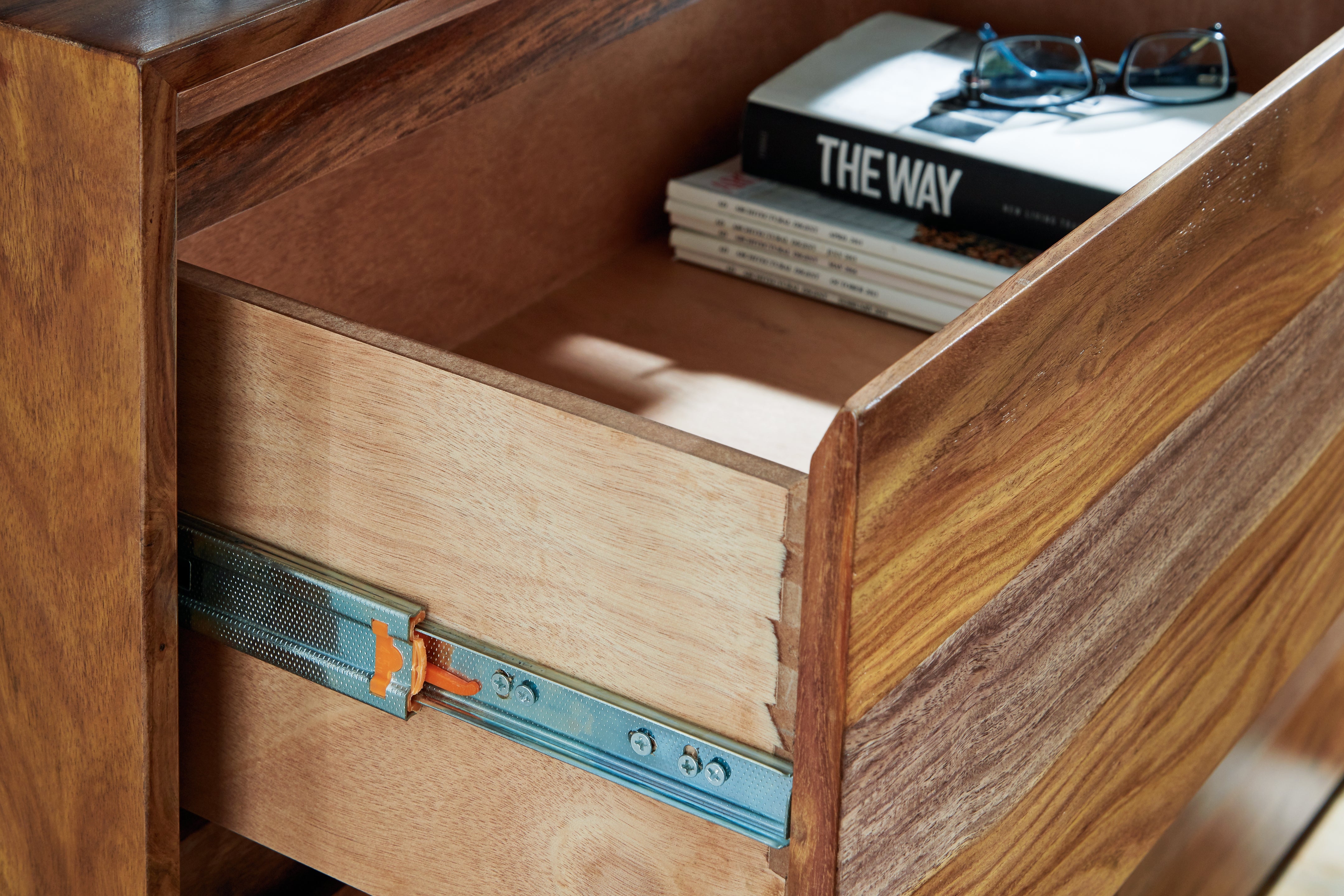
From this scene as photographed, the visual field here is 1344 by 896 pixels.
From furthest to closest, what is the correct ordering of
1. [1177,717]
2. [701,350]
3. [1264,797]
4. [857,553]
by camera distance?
1. [1264,797]
2. [701,350]
3. [1177,717]
4. [857,553]

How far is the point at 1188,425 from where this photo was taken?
1.82 feet

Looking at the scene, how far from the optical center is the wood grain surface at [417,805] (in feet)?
1.54

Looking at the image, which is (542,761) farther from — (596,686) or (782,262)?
(782,262)

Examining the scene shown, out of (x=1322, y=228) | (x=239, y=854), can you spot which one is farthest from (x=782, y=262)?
(x=239, y=854)

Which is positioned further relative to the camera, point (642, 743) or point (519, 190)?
point (519, 190)

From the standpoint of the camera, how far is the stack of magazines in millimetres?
921

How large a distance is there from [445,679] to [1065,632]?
0.22 metres

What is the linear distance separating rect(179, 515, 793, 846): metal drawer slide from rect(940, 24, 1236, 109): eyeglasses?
0.63 m

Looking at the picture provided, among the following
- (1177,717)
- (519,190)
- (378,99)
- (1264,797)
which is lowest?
(1264,797)

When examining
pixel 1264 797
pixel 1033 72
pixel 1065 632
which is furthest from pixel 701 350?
pixel 1264 797

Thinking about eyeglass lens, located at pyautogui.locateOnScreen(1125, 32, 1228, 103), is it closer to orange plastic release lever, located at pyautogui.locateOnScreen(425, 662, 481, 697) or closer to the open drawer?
the open drawer

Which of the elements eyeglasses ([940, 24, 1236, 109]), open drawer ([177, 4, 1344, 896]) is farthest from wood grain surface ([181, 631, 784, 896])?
eyeglasses ([940, 24, 1236, 109])

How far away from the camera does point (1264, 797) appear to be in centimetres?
104

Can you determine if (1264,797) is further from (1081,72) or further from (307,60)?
(307,60)
